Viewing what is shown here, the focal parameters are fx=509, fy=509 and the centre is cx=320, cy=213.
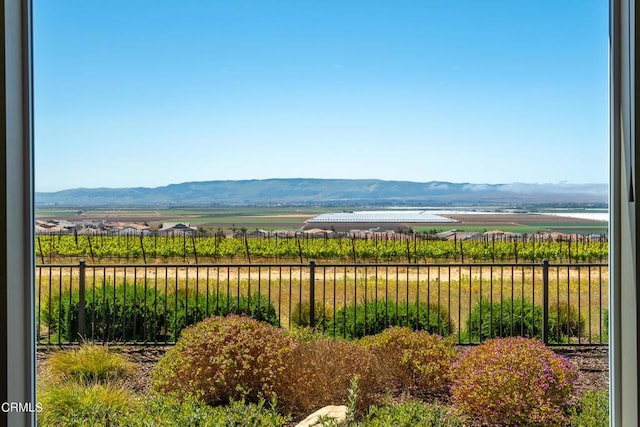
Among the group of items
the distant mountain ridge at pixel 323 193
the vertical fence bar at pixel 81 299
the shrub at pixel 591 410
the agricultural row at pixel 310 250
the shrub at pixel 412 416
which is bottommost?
the shrub at pixel 412 416

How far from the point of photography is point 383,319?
2.07 meters

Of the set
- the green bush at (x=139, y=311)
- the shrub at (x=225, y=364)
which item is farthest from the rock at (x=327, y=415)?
the green bush at (x=139, y=311)

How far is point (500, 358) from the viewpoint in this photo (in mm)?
1916

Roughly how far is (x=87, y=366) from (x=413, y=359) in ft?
3.99

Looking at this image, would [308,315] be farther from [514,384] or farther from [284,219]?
[514,384]

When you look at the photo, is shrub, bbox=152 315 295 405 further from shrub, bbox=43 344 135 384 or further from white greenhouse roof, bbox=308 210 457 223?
white greenhouse roof, bbox=308 210 457 223

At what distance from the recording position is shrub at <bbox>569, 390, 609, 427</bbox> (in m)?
1.65

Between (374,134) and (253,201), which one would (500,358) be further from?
(253,201)

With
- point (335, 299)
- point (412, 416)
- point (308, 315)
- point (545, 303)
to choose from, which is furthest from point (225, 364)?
point (545, 303)

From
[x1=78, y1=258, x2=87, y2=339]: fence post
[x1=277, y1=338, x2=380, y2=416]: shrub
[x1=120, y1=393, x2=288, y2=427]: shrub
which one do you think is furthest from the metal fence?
[x1=120, y1=393, x2=288, y2=427]: shrub

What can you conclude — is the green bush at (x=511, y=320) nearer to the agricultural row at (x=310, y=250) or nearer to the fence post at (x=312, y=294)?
the agricultural row at (x=310, y=250)

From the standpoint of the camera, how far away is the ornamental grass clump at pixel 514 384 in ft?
5.93

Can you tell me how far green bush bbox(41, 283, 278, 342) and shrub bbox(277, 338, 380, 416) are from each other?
229mm

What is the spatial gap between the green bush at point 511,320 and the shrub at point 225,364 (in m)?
0.74
